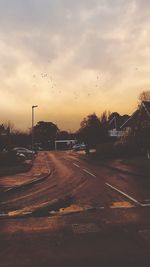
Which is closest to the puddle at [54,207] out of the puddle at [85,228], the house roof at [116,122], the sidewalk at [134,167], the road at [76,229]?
the road at [76,229]

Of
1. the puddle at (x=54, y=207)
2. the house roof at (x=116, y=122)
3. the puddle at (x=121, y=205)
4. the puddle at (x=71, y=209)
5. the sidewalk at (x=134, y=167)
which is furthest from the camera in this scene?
the house roof at (x=116, y=122)

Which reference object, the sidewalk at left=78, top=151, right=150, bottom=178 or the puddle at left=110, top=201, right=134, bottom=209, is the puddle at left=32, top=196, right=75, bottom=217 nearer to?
the puddle at left=110, top=201, right=134, bottom=209

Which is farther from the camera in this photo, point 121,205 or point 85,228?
point 121,205

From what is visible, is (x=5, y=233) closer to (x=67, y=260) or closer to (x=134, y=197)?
(x=67, y=260)

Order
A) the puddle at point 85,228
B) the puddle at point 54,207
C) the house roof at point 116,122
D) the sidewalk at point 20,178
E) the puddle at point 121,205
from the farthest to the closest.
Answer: the house roof at point 116,122
the sidewalk at point 20,178
the puddle at point 121,205
the puddle at point 54,207
the puddle at point 85,228

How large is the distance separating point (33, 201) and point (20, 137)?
104098 millimetres

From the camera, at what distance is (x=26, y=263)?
777 centimetres

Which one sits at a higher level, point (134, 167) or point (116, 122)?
point (116, 122)

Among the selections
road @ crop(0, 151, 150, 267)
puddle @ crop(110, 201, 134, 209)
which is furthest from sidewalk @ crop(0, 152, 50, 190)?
puddle @ crop(110, 201, 134, 209)

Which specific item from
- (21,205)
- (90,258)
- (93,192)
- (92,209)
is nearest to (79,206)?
(92,209)

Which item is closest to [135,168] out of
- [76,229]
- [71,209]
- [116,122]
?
[71,209]

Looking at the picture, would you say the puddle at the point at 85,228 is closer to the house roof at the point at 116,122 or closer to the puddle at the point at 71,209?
the puddle at the point at 71,209

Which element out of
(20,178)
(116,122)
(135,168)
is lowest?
(20,178)

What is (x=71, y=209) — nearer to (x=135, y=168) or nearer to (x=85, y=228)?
(x=85, y=228)
